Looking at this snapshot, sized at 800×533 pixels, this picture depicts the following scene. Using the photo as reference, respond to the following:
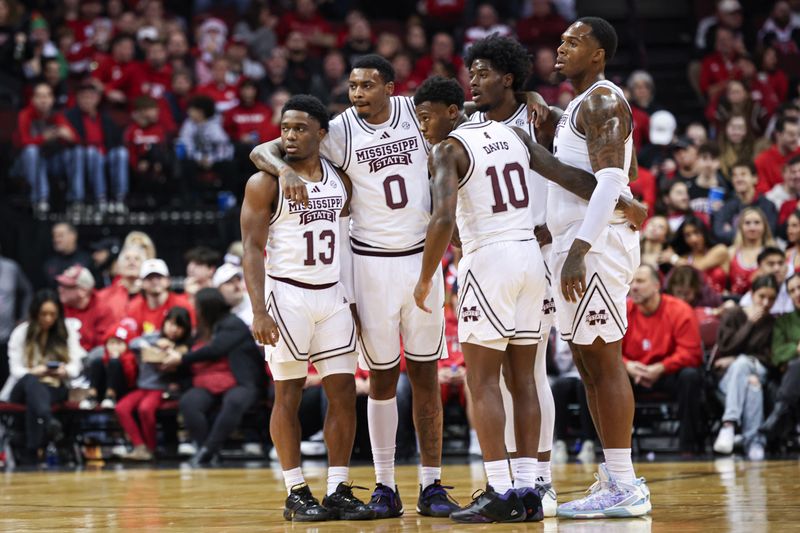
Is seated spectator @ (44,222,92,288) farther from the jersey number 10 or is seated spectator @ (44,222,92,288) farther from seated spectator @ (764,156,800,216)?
the jersey number 10

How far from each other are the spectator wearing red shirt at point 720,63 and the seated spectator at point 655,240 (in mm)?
4914

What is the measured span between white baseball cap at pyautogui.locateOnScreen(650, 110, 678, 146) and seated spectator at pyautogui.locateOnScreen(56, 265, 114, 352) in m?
6.54

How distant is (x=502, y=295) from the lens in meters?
6.14

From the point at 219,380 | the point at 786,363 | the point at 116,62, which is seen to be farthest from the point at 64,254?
the point at 786,363

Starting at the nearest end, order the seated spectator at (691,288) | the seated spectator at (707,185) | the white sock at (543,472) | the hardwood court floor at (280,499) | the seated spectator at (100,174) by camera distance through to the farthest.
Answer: the hardwood court floor at (280,499) < the white sock at (543,472) < the seated spectator at (691,288) < the seated spectator at (707,185) < the seated spectator at (100,174)

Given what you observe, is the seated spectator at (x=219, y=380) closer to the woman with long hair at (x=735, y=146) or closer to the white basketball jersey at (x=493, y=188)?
the white basketball jersey at (x=493, y=188)

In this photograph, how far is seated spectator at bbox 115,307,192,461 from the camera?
11539 millimetres

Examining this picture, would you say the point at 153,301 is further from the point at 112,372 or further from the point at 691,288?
the point at 691,288

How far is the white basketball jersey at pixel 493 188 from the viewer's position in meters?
Answer: 6.21

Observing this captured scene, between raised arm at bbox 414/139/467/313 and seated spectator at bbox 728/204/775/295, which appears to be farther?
seated spectator at bbox 728/204/775/295

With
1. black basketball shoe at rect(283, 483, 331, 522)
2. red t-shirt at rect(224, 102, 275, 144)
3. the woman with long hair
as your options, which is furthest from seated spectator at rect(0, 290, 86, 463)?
the woman with long hair

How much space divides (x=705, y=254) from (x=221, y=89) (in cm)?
746

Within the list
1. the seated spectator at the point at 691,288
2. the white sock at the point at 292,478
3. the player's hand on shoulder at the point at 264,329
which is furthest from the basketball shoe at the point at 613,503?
the seated spectator at the point at 691,288

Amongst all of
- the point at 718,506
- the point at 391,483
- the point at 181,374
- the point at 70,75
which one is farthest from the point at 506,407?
the point at 70,75
